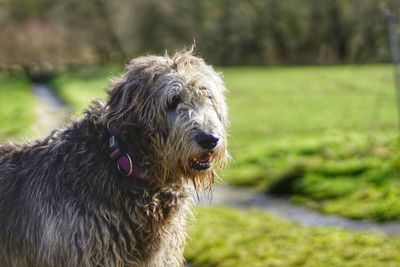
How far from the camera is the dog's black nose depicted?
4785mm

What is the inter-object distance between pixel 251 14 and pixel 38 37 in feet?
62.3

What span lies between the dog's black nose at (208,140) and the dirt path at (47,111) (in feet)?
49.0

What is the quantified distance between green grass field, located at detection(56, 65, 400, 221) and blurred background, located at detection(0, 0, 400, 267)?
4cm

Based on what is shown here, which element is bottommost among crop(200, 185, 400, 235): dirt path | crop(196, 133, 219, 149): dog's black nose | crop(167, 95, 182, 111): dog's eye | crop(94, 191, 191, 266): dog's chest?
crop(200, 185, 400, 235): dirt path

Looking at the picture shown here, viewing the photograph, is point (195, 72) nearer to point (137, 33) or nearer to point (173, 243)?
point (173, 243)

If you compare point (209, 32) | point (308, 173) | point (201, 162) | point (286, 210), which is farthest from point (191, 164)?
point (209, 32)

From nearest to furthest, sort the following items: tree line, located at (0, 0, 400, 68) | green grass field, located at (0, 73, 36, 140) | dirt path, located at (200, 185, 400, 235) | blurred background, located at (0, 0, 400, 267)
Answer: blurred background, located at (0, 0, 400, 267), dirt path, located at (200, 185, 400, 235), green grass field, located at (0, 73, 36, 140), tree line, located at (0, 0, 400, 68)

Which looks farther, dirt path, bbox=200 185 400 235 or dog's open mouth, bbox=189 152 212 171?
dirt path, bbox=200 185 400 235

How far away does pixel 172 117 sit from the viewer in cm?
497

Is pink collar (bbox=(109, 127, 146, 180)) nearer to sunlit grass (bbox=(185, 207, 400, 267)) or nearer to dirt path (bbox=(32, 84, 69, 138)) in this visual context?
sunlit grass (bbox=(185, 207, 400, 267))

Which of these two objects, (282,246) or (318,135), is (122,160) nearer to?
(282,246)

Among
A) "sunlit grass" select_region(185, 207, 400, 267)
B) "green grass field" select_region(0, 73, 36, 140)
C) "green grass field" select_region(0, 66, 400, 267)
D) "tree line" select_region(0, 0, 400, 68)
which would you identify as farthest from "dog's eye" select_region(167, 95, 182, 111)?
"tree line" select_region(0, 0, 400, 68)

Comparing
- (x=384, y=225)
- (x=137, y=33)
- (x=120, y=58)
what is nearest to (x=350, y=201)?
(x=384, y=225)

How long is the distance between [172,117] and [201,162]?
365mm
